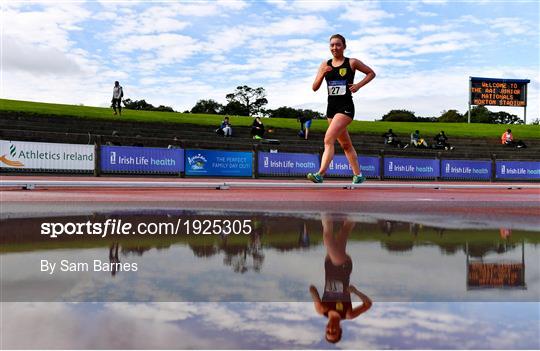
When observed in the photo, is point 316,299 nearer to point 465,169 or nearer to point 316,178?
point 316,178

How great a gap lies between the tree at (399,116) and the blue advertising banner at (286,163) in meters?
68.0

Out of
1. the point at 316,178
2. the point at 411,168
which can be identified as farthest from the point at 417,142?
the point at 316,178

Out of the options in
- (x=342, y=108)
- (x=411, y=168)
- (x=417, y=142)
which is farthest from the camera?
(x=417, y=142)

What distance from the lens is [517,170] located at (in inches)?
1249

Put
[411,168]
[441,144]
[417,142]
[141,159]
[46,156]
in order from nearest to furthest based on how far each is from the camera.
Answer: [46,156]
[141,159]
[411,168]
[417,142]
[441,144]

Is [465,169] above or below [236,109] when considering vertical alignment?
below

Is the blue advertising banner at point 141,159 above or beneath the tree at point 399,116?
beneath

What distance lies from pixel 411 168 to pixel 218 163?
38.9 feet

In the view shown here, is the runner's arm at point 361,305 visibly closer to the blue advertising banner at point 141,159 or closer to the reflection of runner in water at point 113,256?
the reflection of runner in water at point 113,256

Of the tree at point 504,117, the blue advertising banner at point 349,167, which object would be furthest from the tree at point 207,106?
the blue advertising banner at point 349,167

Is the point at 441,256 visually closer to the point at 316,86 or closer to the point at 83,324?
the point at 83,324

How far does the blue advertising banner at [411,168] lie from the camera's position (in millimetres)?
27859

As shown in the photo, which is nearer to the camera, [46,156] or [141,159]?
[46,156]

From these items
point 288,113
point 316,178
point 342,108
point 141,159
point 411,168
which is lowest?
point 411,168
